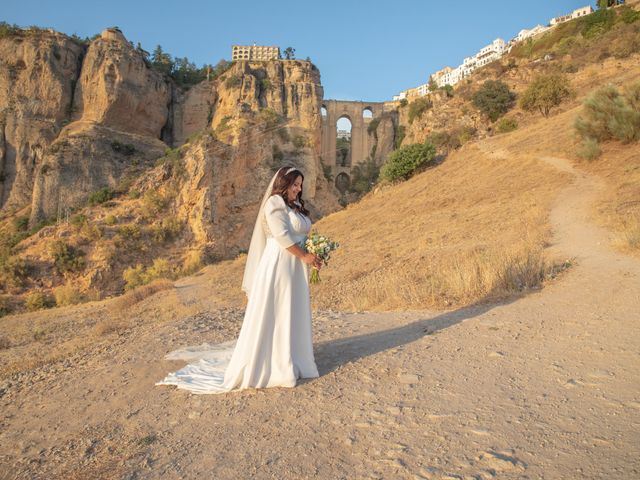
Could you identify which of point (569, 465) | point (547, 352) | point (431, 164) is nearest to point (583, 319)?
point (547, 352)

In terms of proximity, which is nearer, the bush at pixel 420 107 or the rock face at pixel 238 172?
the rock face at pixel 238 172

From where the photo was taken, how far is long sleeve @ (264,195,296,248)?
11.1ft

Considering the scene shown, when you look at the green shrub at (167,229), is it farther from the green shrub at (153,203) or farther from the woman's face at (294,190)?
the woman's face at (294,190)

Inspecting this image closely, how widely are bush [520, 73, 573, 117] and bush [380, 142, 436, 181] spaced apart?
6.23 metres

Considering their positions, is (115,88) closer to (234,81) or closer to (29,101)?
(29,101)

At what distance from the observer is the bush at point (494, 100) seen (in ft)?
81.7

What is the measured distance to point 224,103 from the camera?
34062 millimetres

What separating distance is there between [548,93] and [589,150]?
28.6ft

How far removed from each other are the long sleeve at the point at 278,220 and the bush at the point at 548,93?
895 inches

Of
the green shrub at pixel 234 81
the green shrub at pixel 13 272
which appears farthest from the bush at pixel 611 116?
the green shrub at pixel 234 81

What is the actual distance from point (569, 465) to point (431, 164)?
67.1ft

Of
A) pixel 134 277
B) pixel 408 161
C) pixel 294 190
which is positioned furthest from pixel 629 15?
pixel 294 190

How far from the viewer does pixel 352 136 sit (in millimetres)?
43750

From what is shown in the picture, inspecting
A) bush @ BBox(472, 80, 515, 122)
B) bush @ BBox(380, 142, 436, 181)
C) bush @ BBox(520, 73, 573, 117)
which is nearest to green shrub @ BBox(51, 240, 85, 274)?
bush @ BBox(380, 142, 436, 181)
